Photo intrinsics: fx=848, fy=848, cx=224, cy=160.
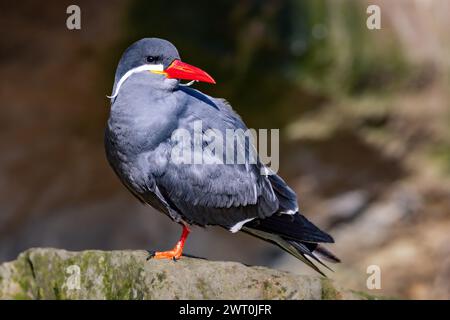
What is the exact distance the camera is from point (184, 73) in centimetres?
366

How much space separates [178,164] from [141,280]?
52cm

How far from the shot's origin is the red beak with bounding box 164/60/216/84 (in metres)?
3.64

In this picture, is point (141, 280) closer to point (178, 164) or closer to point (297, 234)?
point (178, 164)

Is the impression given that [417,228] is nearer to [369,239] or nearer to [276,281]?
[369,239]

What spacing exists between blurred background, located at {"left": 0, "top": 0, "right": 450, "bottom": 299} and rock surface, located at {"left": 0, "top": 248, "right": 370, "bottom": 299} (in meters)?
2.45

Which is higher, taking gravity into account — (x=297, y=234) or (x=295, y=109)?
(x=295, y=109)

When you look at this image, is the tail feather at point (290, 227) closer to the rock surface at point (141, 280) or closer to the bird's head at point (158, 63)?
the rock surface at point (141, 280)

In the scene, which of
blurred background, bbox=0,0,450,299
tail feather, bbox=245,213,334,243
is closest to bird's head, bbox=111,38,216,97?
tail feather, bbox=245,213,334,243

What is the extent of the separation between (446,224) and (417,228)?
0.21 m

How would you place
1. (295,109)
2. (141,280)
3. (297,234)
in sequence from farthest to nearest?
1. (295,109)
2. (297,234)
3. (141,280)

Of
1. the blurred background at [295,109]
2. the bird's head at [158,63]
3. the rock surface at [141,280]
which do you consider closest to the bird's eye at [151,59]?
the bird's head at [158,63]

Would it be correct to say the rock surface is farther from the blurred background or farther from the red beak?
the blurred background

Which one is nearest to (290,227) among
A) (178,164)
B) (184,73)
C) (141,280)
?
(178,164)
